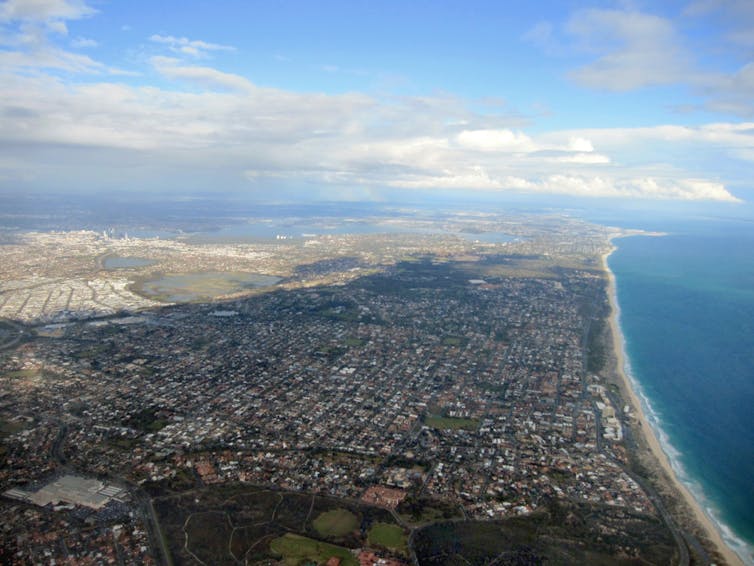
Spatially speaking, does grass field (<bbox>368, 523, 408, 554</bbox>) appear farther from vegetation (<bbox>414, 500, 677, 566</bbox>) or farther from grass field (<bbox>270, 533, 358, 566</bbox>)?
grass field (<bbox>270, 533, 358, 566</bbox>)

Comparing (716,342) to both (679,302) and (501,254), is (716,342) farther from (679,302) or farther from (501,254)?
(501,254)

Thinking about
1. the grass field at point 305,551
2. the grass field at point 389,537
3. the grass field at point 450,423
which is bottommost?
the grass field at point 305,551

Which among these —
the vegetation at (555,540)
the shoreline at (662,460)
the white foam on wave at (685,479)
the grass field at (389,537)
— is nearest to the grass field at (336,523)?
the grass field at (389,537)

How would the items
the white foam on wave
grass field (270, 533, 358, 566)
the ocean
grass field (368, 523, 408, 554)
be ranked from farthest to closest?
the ocean < the white foam on wave < grass field (368, 523, 408, 554) < grass field (270, 533, 358, 566)

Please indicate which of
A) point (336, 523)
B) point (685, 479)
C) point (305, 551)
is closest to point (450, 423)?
point (336, 523)

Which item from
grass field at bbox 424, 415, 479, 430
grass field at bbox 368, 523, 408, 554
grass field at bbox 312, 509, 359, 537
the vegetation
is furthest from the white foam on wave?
grass field at bbox 312, 509, 359, 537

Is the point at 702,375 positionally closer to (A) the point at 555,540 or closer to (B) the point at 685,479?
(B) the point at 685,479

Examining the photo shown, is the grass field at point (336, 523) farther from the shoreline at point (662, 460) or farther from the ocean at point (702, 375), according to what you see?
the ocean at point (702, 375)
